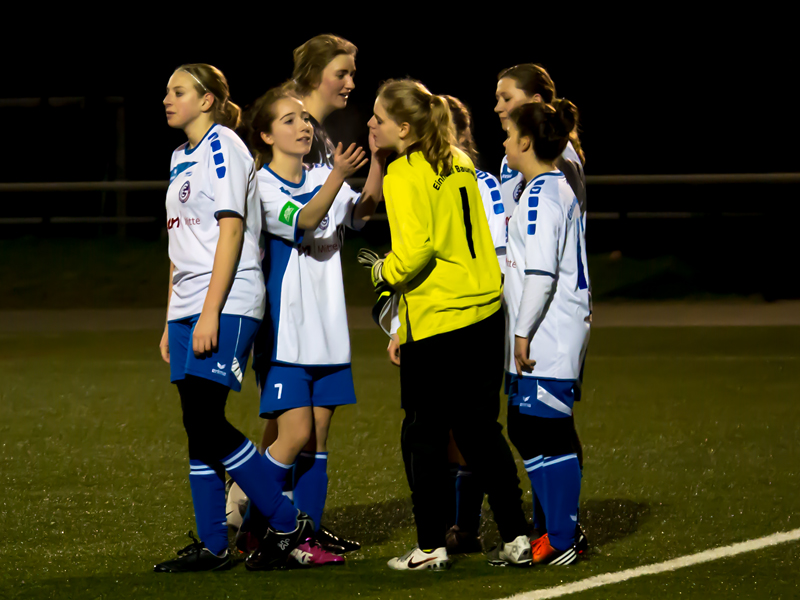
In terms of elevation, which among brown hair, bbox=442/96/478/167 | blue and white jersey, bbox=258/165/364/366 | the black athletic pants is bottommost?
the black athletic pants

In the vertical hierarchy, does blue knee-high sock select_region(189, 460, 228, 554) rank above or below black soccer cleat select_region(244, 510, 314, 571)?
above

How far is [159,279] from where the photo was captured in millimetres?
14805

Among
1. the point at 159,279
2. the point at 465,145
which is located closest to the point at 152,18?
the point at 159,279

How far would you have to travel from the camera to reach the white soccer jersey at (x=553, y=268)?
4219 mm

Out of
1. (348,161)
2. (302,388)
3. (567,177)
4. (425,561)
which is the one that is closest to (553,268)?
(567,177)

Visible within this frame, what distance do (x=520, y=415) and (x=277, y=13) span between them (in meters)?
14.5

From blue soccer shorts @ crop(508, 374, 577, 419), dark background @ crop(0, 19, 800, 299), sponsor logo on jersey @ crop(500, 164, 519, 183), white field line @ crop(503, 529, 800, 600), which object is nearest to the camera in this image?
white field line @ crop(503, 529, 800, 600)

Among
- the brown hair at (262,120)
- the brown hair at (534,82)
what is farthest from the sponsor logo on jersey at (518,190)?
the brown hair at (262,120)

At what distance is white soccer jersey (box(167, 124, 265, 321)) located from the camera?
13.6 feet

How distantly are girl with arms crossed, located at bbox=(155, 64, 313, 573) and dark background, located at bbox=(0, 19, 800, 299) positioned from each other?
42.4ft

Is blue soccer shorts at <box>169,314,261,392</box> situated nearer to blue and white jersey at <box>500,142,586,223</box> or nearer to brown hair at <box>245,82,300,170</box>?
brown hair at <box>245,82,300,170</box>

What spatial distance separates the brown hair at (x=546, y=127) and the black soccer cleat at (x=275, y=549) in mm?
1550

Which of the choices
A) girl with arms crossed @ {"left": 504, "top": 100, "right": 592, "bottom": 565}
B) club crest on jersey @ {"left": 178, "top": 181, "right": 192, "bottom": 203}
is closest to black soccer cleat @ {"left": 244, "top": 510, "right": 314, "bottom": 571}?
girl with arms crossed @ {"left": 504, "top": 100, "right": 592, "bottom": 565}

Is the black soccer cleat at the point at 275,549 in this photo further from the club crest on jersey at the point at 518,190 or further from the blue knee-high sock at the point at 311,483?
the club crest on jersey at the point at 518,190
